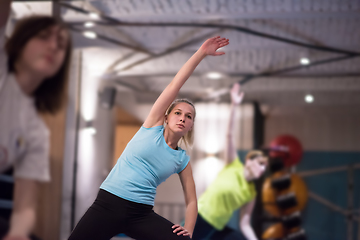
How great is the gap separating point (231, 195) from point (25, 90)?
1459 mm

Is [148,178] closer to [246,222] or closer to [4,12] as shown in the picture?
[4,12]

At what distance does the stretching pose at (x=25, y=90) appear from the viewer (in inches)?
76.9

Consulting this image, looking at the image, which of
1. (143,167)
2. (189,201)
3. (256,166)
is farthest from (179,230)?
(256,166)

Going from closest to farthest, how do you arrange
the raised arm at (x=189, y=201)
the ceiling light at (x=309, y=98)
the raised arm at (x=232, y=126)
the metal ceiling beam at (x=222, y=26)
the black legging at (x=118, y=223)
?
the black legging at (x=118, y=223) → the raised arm at (x=189, y=201) → the metal ceiling beam at (x=222, y=26) → the raised arm at (x=232, y=126) → the ceiling light at (x=309, y=98)

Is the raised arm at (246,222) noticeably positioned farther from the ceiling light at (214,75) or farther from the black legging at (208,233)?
the ceiling light at (214,75)

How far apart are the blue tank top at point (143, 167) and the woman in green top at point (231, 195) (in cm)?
93

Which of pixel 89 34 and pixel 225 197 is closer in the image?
pixel 225 197

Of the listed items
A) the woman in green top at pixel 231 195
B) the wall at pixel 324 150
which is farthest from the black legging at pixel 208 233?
the wall at pixel 324 150

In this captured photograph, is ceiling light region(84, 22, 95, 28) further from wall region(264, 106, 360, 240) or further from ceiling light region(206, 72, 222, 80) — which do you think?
wall region(264, 106, 360, 240)

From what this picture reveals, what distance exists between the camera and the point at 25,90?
205cm

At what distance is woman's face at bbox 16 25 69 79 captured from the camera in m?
1.95

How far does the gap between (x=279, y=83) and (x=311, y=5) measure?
28.8 inches

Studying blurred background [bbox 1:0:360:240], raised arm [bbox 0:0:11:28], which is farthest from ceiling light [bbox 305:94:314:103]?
raised arm [bbox 0:0:11:28]

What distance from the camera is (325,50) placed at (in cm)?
306
